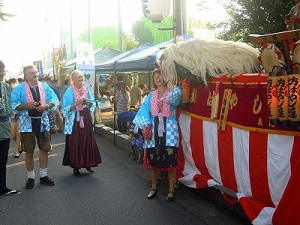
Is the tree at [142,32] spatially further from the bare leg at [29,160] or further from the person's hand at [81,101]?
the bare leg at [29,160]

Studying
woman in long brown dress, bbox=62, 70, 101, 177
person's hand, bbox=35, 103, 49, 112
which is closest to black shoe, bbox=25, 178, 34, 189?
woman in long brown dress, bbox=62, 70, 101, 177

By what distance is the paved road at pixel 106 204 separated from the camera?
4.31 m

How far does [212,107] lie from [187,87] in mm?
661

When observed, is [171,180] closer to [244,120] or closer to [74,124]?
[244,120]

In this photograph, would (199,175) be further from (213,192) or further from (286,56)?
(286,56)

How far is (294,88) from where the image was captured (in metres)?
2.90

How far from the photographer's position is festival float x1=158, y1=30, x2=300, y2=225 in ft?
10.2

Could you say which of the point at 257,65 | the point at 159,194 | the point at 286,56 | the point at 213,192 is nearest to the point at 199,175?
the point at 213,192

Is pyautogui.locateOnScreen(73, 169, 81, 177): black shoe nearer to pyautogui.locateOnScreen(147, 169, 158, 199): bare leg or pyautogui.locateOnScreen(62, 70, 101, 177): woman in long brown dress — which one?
pyautogui.locateOnScreen(62, 70, 101, 177): woman in long brown dress

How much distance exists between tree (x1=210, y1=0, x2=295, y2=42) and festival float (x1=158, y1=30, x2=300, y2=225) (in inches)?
26.8

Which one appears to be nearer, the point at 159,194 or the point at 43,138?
the point at 159,194

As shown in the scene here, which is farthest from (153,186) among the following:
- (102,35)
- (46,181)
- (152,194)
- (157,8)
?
(102,35)

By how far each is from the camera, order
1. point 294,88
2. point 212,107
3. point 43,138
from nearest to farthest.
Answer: point 294,88 → point 212,107 → point 43,138

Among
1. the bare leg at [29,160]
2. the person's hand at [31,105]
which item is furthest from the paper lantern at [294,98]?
the bare leg at [29,160]
